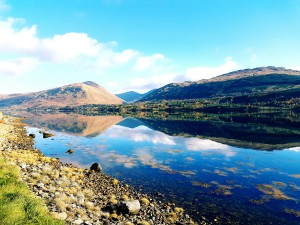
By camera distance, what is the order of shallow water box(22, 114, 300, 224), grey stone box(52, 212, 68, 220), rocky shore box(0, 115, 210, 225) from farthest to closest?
shallow water box(22, 114, 300, 224)
rocky shore box(0, 115, 210, 225)
grey stone box(52, 212, 68, 220)

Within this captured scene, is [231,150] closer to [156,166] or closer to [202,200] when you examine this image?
[156,166]

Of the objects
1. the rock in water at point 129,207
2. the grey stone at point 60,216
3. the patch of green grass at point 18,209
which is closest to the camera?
the patch of green grass at point 18,209

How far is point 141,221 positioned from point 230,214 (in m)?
11.8

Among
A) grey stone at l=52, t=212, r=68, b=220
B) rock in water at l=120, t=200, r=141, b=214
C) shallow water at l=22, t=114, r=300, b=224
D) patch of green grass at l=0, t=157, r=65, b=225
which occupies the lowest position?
shallow water at l=22, t=114, r=300, b=224

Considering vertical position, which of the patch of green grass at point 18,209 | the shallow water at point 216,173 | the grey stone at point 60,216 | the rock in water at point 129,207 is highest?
the patch of green grass at point 18,209

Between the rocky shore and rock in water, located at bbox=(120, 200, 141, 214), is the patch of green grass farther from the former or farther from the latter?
rock in water, located at bbox=(120, 200, 141, 214)

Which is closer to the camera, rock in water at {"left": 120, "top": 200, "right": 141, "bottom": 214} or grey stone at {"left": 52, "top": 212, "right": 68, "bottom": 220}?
grey stone at {"left": 52, "top": 212, "right": 68, "bottom": 220}

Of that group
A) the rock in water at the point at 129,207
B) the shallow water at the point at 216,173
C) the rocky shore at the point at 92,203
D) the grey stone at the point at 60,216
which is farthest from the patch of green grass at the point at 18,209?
the shallow water at the point at 216,173

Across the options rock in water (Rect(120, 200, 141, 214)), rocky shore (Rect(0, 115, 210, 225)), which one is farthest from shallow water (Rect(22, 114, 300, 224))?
rock in water (Rect(120, 200, 141, 214))

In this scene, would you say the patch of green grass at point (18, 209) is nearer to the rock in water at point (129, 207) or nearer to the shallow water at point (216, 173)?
the rock in water at point (129, 207)

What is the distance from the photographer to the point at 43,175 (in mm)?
29656

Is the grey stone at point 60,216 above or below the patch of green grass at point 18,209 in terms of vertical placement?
below

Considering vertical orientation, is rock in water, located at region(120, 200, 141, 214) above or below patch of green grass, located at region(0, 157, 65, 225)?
below

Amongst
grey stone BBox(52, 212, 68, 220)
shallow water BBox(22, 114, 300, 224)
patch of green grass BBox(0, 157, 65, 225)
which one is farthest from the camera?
shallow water BBox(22, 114, 300, 224)
